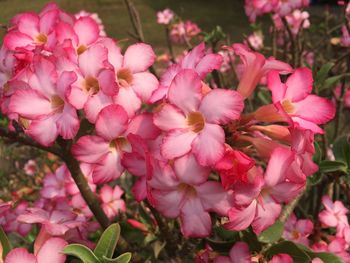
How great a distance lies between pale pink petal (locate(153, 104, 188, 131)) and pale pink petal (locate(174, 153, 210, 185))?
0.04 meters

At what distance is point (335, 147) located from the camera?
3.29 ft

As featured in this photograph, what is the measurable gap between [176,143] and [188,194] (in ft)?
0.31

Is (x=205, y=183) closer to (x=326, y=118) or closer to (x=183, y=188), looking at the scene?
(x=183, y=188)

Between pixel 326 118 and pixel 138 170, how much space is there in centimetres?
27

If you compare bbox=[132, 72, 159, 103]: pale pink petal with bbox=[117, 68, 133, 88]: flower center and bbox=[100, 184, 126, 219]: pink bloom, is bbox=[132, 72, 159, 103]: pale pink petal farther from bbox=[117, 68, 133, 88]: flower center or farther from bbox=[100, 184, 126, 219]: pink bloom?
bbox=[100, 184, 126, 219]: pink bloom

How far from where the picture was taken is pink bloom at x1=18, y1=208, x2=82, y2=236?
0.77m

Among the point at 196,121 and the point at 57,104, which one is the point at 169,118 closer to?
the point at 196,121

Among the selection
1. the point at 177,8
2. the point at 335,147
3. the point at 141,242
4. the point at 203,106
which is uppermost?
the point at 203,106

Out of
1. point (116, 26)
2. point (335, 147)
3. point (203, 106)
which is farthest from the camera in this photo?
point (116, 26)

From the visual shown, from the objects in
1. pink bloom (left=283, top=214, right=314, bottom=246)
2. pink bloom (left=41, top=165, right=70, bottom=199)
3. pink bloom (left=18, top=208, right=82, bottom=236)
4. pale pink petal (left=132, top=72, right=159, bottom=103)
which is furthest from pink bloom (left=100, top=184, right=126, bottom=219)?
pale pink petal (left=132, top=72, right=159, bottom=103)

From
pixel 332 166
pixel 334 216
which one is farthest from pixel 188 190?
pixel 334 216

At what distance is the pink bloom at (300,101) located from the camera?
2.27ft

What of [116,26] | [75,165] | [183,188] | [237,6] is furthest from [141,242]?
[237,6]

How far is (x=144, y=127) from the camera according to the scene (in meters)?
0.67
